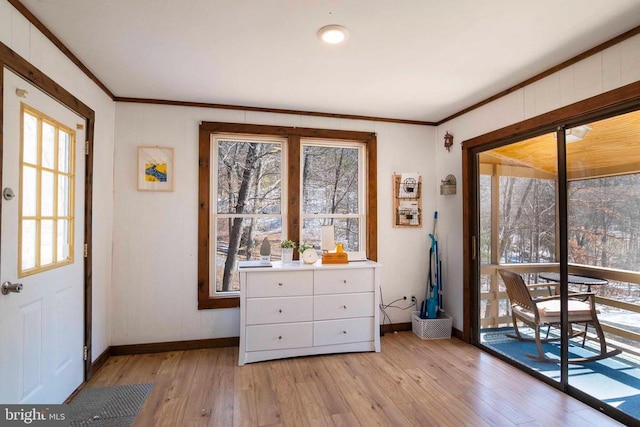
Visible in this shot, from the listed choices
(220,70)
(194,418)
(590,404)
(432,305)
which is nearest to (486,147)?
(432,305)

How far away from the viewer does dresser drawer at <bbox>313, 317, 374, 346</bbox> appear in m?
3.14

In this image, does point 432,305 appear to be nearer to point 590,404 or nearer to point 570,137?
point 590,404

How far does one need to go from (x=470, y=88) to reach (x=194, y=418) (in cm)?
349

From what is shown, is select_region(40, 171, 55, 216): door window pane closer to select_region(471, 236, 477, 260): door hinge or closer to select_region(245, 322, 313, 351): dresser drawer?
select_region(245, 322, 313, 351): dresser drawer

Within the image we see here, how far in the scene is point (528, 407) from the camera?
2281mm

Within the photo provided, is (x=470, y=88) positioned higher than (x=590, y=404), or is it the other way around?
(x=470, y=88)

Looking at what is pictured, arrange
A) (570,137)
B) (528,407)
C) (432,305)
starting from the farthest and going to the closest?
(432,305)
(570,137)
(528,407)

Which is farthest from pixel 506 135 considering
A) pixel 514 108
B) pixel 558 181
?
pixel 558 181

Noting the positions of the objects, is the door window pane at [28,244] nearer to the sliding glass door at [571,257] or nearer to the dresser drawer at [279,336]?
the dresser drawer at [279,336]

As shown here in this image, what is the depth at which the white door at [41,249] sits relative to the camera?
5.74ft

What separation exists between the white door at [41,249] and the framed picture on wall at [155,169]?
69 centimetres

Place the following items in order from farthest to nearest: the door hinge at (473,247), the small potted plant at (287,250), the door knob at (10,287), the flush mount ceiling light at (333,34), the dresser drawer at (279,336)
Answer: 1. the door hinge at (473,247)
2. the small potted plant at (287,250)
3. the dresser drawer at (279,336)
4. the flush mount ceiling light at (333,34)
5. the door knob at (10,287)

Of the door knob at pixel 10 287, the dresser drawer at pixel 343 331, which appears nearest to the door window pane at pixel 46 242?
the door knob at pixel 10 287

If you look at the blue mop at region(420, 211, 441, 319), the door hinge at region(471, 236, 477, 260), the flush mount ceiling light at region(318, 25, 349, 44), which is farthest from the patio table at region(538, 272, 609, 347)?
the flush mount ceiling light at region(318, 25, 349, 44)
